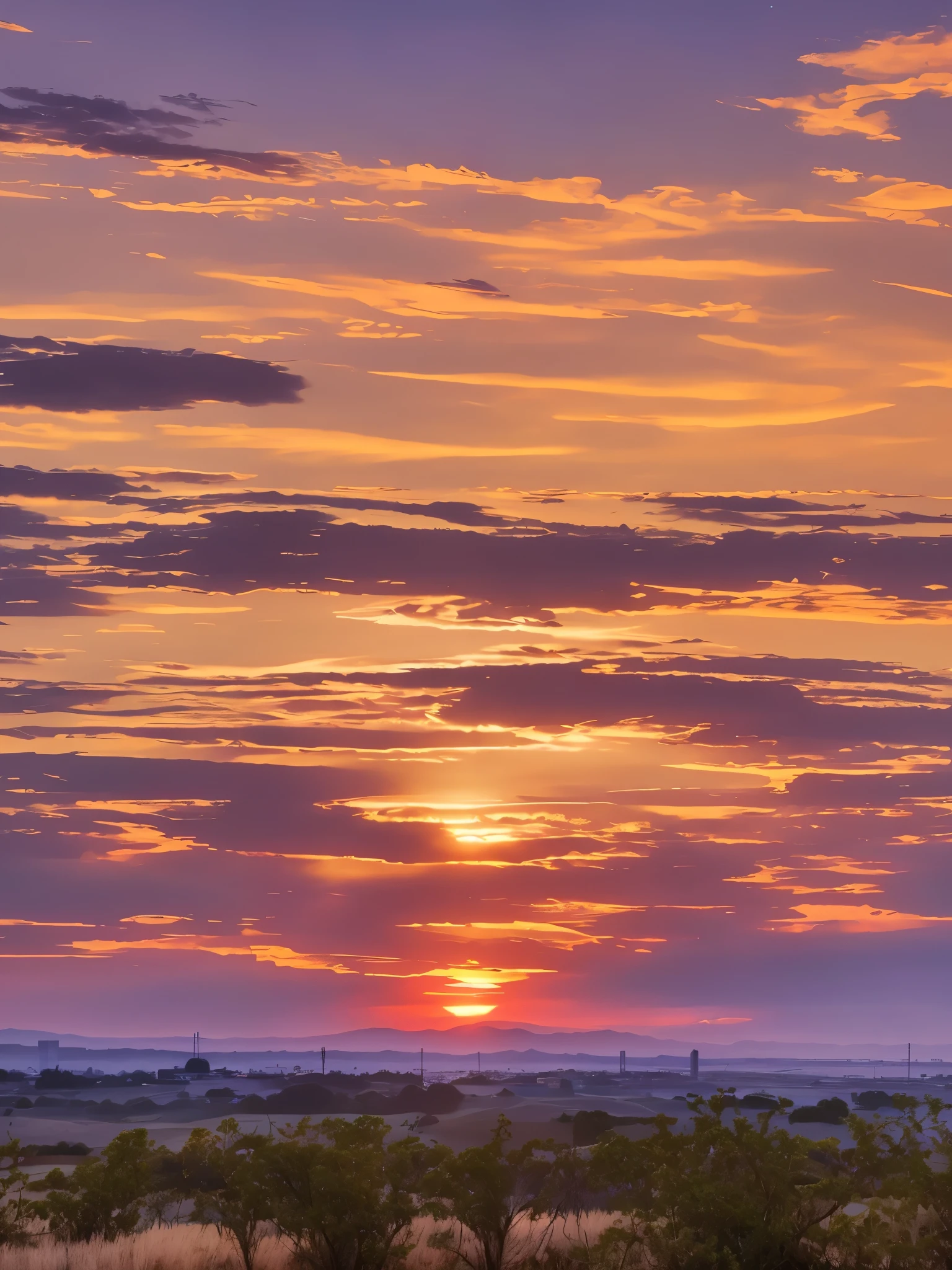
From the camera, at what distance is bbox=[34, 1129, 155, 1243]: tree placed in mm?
30078

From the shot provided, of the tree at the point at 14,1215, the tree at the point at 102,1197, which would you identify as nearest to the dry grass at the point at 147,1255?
the tree at the point at 14,1215

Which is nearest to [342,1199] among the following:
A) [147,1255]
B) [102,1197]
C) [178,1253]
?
[178,1253]

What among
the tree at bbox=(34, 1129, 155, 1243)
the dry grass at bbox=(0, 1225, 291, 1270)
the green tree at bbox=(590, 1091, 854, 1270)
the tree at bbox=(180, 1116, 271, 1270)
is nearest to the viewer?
the green tree at bbox=(590, 1091, 854, 1270)

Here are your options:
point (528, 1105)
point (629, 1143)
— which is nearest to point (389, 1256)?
point (629, 1143)

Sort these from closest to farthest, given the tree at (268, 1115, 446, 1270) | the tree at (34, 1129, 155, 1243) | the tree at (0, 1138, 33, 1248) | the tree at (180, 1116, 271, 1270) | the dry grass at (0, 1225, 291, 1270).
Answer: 1. the tree at (268, 1115, 446, 1270)
2. the tree at (180, 1116, 271, 1270)
3. the dry grass at (0, 1225, 291, 1270)
4. the tree at (0, 1138, 33, 1248)
5. the tree at (34, 1129, 155, 1243)

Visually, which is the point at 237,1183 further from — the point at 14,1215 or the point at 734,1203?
the point at 734,1203

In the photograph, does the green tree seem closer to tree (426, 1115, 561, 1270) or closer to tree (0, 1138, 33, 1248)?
tree (426, 1115, 561, 1270)

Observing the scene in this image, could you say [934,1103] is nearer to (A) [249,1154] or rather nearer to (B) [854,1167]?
(B) [854,1167]

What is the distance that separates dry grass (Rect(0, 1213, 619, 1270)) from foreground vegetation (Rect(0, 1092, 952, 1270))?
79 mm

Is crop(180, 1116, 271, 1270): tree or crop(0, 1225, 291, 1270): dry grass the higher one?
crop(180, 1116, 271, 1270): tree

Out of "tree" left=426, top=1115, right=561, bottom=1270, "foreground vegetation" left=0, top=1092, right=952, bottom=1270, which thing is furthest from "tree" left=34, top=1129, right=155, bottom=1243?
"tree" left=426, top=1115, right=561, bottom=1270

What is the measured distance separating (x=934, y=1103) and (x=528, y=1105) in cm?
11363

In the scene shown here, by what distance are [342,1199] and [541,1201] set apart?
4134 millimetres

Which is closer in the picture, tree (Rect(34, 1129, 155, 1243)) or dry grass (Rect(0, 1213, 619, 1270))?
dry grass (Rect(0, 1213, 619, 1270))
